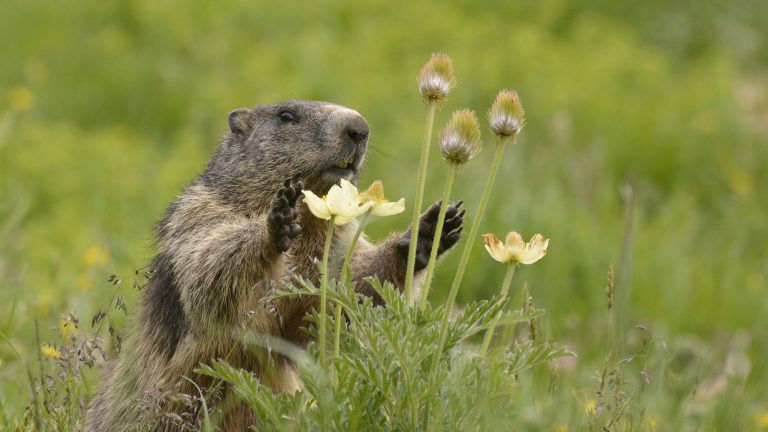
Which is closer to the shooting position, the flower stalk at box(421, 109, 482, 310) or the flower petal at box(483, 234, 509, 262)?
the flower stalk at box(421, 109, 482, 310)

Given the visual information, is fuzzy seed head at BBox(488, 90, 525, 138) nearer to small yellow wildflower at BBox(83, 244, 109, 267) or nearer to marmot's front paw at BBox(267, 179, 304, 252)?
marmot's front paw at BBox(267, 179, 304, 252)

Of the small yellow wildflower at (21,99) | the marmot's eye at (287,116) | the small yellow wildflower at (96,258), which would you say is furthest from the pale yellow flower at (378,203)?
the small yellow wildflower at (21,99)

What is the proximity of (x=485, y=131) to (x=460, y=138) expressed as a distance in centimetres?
613

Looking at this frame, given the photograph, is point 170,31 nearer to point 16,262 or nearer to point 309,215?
point 16,262

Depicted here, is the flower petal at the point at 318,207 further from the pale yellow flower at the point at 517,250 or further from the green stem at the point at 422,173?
the pale yellow flower at the point at 517,250

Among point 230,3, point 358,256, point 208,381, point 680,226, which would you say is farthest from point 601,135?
point 208,381

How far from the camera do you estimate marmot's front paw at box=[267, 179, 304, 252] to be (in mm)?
3211

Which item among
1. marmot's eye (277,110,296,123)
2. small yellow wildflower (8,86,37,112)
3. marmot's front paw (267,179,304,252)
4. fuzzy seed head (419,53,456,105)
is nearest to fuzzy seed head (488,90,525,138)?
fuzzy seed head (419,53,456,105)

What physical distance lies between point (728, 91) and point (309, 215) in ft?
23.4

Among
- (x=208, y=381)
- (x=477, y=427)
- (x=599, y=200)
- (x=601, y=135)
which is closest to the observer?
(x=477, y=427)

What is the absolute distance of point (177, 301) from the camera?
371 cm

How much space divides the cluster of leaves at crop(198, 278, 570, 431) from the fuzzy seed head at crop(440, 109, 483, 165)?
0.34 metres

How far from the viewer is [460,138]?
8.98ft

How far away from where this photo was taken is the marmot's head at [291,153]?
13.3ft
